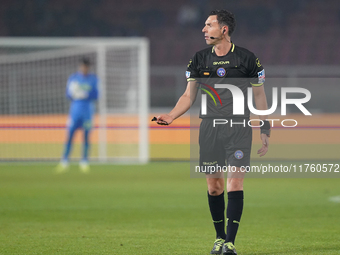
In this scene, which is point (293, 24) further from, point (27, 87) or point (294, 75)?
point (27, 87)

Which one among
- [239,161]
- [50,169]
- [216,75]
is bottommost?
[50,169]

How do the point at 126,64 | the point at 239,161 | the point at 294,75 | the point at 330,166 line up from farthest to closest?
1. the point at 294,75
2. the point at 126,64
3. the point at 330,166
4. the point at 239,161

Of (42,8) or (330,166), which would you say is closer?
(330,166)

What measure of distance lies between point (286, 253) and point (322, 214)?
91.1 inches

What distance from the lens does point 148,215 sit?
6.64m

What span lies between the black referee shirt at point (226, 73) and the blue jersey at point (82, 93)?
7.15 m

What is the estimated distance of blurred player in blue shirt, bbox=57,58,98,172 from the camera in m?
11.4

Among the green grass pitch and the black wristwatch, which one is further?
the green grass pitch

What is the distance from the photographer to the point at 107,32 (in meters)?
22.7

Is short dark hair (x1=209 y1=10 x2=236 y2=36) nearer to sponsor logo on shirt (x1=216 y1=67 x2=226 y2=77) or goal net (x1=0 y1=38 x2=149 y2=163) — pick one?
sponsor logo on shirt (x1=216 y1=67 x2=226 y2=77)

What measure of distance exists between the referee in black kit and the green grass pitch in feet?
1.93

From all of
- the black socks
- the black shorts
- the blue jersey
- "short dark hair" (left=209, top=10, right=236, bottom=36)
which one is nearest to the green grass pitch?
the black socks

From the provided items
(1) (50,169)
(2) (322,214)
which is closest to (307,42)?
(1) (50,169)

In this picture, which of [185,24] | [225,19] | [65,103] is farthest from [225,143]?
[185,24]
